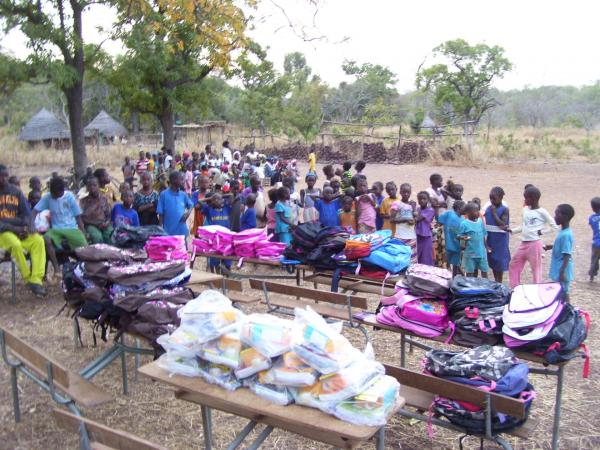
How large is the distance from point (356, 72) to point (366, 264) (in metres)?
41.4

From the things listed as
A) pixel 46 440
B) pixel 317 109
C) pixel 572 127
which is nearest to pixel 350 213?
pixel 46 440

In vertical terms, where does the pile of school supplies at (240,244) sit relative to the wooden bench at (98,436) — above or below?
above

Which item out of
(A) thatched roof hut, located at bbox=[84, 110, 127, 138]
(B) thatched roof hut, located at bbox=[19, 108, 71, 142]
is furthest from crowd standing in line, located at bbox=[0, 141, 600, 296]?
(B) thatched roof hut, located at bbox=[19, 108, 71, 142]

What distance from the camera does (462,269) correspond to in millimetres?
7316

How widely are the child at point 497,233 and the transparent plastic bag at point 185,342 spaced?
5.04 metres

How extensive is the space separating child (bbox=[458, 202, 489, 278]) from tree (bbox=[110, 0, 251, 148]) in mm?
3513

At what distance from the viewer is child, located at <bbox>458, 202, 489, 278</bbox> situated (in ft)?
22.6

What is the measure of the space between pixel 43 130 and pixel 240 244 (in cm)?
3178

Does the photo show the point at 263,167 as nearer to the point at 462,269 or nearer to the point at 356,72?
the point at 462,269

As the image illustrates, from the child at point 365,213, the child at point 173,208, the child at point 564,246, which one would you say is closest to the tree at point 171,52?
the child at point 173,208

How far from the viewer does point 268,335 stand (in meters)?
2.83

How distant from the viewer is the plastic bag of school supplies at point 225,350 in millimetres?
2928

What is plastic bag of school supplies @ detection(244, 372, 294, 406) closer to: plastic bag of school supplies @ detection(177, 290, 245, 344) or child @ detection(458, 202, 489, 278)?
plastic bag of school supplies @ detection(177, 290, 245, 344)

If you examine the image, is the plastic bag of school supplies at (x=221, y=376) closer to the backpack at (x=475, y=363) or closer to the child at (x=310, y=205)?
the backpack at (x=475, y=363)
